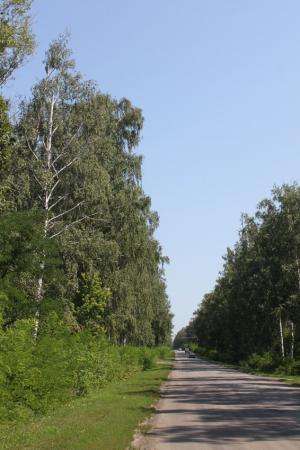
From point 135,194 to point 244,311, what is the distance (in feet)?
94.7

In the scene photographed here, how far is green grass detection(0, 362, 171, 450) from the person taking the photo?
11.4 m

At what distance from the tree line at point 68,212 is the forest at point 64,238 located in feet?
0.21

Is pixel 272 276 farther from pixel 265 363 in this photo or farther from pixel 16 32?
pixel 16 32

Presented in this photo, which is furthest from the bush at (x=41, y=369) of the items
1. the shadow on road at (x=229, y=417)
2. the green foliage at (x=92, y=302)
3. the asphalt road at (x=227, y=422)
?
the green foliage at (x=92, y=302)

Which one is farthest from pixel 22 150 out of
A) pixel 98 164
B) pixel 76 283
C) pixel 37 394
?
pixel 37 394

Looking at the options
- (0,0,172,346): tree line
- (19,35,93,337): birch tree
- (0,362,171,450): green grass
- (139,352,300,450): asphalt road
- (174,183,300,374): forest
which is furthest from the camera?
(174,183,300,374): forest

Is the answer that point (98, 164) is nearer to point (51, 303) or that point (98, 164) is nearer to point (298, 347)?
point (51, 303)

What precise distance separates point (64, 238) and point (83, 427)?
1679 cm

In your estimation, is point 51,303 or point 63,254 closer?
point 51,303

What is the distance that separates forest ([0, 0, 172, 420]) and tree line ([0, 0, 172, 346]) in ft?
0.21

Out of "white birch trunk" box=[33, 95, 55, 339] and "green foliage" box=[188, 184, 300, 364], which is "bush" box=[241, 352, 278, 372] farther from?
"white birch trunk" box=[33, 95, 55, 339]

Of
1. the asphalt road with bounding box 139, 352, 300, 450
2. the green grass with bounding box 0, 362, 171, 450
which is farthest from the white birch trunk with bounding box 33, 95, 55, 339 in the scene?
the asphalt road with bounding box 139, 352, 300, 450

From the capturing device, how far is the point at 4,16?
15859 millimetres

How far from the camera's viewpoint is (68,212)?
3228 cm
